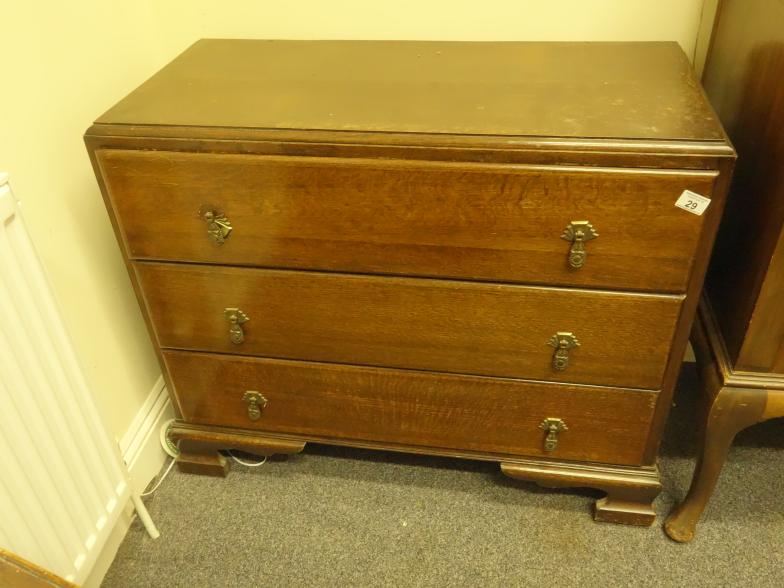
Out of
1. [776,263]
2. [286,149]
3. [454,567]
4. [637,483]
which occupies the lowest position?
[454,567]

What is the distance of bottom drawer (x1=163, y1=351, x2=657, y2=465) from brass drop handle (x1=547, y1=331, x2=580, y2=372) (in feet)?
0.21

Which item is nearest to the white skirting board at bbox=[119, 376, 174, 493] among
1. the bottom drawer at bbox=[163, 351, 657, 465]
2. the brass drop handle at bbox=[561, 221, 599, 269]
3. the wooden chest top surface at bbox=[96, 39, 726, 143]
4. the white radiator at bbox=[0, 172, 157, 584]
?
the bottom drawer at bbox=[163, 351, 657, 465]

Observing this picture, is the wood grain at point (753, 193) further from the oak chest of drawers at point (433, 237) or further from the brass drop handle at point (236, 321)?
the brass drop handle at point (236, 321)

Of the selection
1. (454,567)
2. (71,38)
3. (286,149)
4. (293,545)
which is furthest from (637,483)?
(71,38)

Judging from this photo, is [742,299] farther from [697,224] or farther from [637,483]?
[637,483]

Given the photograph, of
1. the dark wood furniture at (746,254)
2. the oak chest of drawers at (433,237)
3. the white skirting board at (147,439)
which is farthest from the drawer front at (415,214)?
the white skirting board at (147,439)

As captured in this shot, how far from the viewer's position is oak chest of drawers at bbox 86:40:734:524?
3.03 feet

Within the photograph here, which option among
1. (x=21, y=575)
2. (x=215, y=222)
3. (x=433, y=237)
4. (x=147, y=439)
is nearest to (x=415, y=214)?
(x=433, y=237)

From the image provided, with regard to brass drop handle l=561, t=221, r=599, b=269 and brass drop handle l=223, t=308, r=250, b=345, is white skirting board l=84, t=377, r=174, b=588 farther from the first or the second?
brass drop handle l=561, t=221, r=599, b=269

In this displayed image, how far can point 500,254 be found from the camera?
1.00 metres

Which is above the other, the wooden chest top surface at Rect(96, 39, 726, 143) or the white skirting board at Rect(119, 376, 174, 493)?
the wooden chest top surface at Rect(96, 39, 726, 143)

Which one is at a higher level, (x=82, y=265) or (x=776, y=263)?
(x=776, y=263)

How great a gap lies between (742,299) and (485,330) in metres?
0.39

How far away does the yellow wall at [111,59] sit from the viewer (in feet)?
3.42
